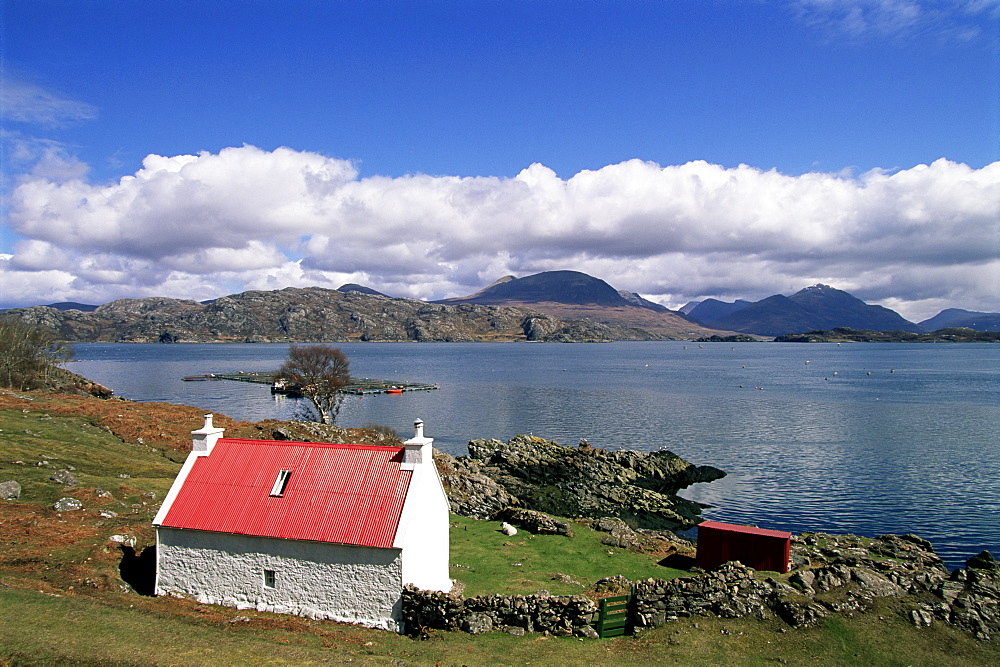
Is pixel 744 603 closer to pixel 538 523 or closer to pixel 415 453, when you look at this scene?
pixel 415 453

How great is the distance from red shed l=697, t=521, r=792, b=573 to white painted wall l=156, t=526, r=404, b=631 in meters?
16.8

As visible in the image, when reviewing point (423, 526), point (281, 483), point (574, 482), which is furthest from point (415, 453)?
point (574, 482)

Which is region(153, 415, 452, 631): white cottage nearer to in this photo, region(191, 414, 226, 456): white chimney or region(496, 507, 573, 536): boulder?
region(191, 414, 226, 456): white chimney

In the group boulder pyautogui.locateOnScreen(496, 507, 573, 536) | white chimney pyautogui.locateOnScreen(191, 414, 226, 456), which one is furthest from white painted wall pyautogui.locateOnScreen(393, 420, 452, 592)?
boulder pyautogui.locateOnScreen(496, 507, 573, 536)

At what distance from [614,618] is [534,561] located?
27.6 feet

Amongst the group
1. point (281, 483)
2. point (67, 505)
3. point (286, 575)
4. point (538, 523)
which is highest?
point (281, 483)

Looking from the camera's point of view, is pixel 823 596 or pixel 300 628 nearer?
pixel 300 628

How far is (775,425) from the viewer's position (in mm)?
84875

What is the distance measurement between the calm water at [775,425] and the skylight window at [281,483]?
115ft

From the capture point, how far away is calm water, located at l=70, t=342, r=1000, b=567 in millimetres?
47438

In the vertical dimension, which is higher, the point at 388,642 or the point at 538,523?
the point at 388,642

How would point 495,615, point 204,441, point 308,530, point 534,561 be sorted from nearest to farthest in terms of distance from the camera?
1. point 495,615
2. point 308,530
3. point 204,441
4. point 534,561

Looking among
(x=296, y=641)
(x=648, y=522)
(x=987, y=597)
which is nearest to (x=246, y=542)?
(x=296, y=641)

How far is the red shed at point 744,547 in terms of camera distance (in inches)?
1121
